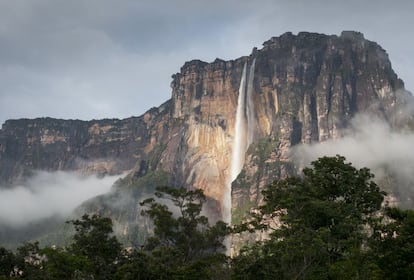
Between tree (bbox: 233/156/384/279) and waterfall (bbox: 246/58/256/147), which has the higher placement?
waterfall (bbox: 246/58/256/147)

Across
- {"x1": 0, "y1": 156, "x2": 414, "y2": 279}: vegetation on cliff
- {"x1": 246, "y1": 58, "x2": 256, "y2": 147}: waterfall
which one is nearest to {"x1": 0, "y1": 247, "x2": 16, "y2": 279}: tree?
{"x1": 0, "y1": 156, "x2": 414, "y2": 279}: vegetation on cliff

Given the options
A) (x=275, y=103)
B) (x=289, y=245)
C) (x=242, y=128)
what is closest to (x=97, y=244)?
(x=289, y=245)

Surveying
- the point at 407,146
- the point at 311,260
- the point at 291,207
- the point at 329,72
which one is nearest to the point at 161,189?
the point at 291,207

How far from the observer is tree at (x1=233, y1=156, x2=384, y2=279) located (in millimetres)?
38812

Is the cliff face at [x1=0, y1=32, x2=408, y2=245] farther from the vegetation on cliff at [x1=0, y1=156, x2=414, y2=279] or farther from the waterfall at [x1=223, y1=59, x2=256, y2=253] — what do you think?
the vegetation on cliff at [x1=0, y1=156, x2=414, y2=279]

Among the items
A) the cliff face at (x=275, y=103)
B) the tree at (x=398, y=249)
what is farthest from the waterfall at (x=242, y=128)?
the tree at (x=398, y=249)

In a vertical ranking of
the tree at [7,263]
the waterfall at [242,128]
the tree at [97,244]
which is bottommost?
the tree at [7,263]

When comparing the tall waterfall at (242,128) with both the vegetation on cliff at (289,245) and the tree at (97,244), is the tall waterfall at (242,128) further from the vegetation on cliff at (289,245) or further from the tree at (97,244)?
the vegetation on cliff at (289,245)

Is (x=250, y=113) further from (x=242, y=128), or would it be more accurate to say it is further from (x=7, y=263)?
(x=7, y=263)

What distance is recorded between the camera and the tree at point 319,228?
38.8 metres

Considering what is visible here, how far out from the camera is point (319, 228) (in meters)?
42.4

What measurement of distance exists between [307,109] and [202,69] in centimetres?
4243

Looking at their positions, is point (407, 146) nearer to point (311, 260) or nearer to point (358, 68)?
point (358, 68)

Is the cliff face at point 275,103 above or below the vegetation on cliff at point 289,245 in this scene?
above
